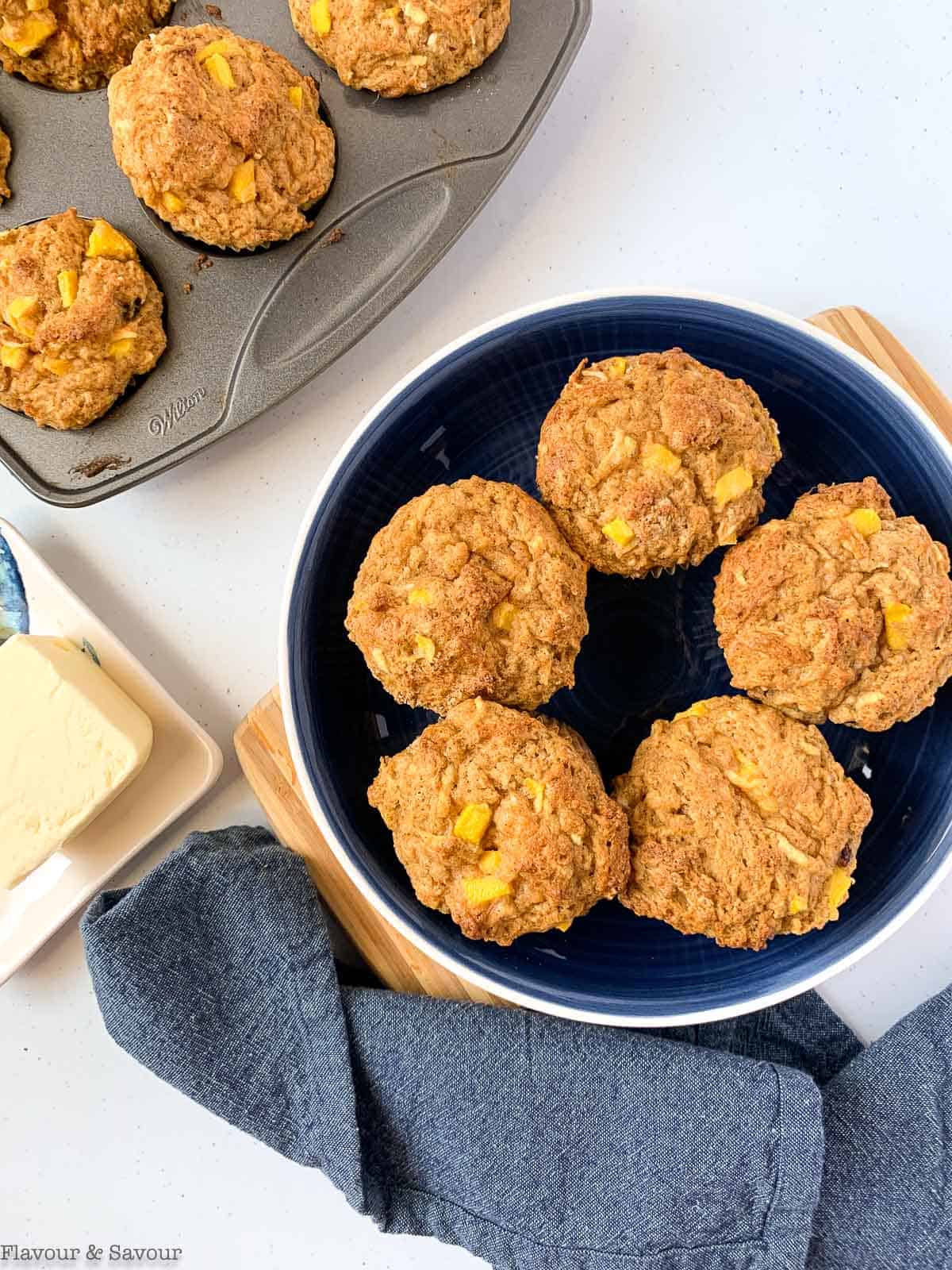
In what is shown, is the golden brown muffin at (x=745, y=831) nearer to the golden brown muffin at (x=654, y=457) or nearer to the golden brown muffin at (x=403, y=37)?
the golden brown muffin at (x=654, y=457)

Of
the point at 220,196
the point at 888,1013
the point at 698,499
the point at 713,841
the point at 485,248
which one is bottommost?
the point at 888,1013

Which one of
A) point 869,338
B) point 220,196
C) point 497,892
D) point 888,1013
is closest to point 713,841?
point 497,892

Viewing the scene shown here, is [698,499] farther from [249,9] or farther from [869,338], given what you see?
[249,9]

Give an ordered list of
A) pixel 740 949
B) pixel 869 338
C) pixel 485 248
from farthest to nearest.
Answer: pixel 485 248, pixel 869 338, pixel 740 949

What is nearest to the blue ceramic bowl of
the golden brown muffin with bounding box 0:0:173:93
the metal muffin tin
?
the metal muffin tin

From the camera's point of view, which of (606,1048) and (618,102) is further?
(618,102)

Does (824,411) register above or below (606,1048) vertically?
above

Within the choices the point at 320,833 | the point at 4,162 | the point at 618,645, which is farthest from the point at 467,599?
the point at 4,162

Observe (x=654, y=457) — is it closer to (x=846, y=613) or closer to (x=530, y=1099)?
(x=846, y=613)

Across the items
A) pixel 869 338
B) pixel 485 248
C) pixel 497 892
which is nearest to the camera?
pixel 497 892
